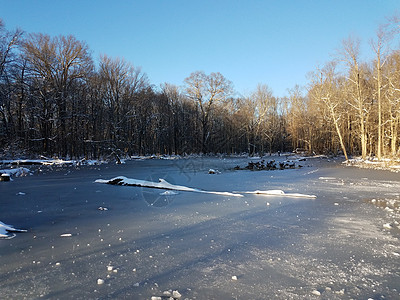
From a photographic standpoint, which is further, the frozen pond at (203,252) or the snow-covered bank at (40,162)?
the snow-covered bank at (40,162)

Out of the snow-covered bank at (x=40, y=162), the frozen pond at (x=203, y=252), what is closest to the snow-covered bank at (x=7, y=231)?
the frozen pond at (x=203, y=252)

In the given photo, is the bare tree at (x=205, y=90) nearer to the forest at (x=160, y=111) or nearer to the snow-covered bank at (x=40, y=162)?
the forest at (x=160, y=111)

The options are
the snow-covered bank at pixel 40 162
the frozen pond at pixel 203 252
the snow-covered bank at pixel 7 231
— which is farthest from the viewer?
the snow-covered bank at pixel 40 162

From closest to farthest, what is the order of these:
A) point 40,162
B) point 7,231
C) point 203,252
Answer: point 203,252 < point 7,231 < point 40,162

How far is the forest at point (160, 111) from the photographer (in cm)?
2394

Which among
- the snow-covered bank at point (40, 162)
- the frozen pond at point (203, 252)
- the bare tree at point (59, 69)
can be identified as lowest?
→ the frozen pond at point (203, 252)

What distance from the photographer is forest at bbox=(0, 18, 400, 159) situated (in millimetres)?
23938

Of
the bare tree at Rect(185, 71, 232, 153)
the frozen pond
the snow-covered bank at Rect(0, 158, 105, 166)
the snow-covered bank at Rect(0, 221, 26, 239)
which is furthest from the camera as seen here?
the bare tree at Rect(185, 71, 232, 153)

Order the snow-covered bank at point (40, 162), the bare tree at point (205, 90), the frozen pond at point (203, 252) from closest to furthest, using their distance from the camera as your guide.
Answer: the frozen pond at point (203, 252) < the snow-covered bank at point (40, 162) < the bare tree at point (205, 90)

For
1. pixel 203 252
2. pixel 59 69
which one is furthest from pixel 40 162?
pixel 203 252

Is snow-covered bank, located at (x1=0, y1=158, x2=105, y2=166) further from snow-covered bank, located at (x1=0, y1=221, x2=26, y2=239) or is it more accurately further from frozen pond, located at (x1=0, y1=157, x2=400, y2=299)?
snow-covered bank, located at (x1=0, y1=221, x2=26, y2=239)

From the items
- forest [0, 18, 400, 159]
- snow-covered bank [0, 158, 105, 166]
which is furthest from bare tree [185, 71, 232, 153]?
snow-covered bank [0, 158, 105, 166]

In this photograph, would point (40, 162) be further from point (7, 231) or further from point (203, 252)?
point (203, 252)

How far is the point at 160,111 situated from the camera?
1779 inches
